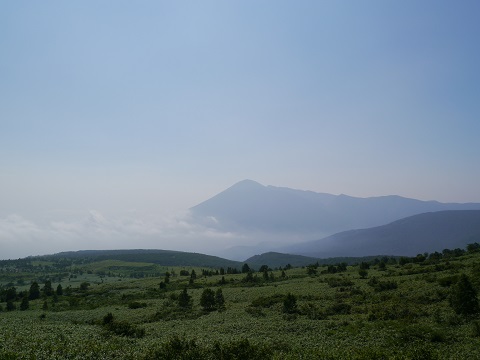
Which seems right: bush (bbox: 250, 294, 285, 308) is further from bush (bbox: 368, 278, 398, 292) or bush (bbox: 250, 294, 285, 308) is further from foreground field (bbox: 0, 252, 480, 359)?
bush (bbox: 368, 278, 398, 292)

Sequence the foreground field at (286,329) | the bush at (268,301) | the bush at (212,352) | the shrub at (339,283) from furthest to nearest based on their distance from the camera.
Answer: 1. the shrub at (339,283)
2. the bush at (268,301)
3. the foreground field at (286,329)
4. the bush at (212,352)

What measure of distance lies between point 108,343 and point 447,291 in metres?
42.5

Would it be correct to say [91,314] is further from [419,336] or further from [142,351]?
[419,336]

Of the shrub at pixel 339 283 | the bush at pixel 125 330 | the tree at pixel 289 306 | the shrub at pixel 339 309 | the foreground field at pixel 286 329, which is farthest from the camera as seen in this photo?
the shrub at pixel 339 283

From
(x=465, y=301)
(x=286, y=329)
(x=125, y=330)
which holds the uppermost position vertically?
(x=465, y=301)

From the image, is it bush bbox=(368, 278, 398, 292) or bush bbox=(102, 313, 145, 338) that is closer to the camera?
bush bbox=(102, 313, 145, 338)

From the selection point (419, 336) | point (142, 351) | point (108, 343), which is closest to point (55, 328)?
point (108, 343)

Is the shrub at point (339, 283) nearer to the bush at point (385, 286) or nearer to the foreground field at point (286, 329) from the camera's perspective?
the foreground field at point (286, 329)

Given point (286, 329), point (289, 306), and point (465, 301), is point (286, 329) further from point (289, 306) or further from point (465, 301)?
point (465, 301)

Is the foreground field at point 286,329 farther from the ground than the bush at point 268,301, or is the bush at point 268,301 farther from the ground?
the foreground field at point 286,329

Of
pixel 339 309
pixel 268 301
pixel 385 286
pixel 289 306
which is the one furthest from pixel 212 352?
pixel 385 286

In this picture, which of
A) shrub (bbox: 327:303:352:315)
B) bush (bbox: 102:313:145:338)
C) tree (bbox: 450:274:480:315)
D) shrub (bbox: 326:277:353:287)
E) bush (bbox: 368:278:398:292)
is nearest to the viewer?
Answer: tree (bbox: 450:274:480:315)

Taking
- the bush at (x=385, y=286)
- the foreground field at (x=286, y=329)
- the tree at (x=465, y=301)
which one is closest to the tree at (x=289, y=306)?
the foreground field at (x=286, y=329)

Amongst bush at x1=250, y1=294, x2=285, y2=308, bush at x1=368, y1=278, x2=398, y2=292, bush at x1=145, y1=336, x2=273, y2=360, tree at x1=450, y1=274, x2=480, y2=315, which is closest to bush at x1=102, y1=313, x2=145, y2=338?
bush at x1=145, y1=336, x2=273, y2=360
